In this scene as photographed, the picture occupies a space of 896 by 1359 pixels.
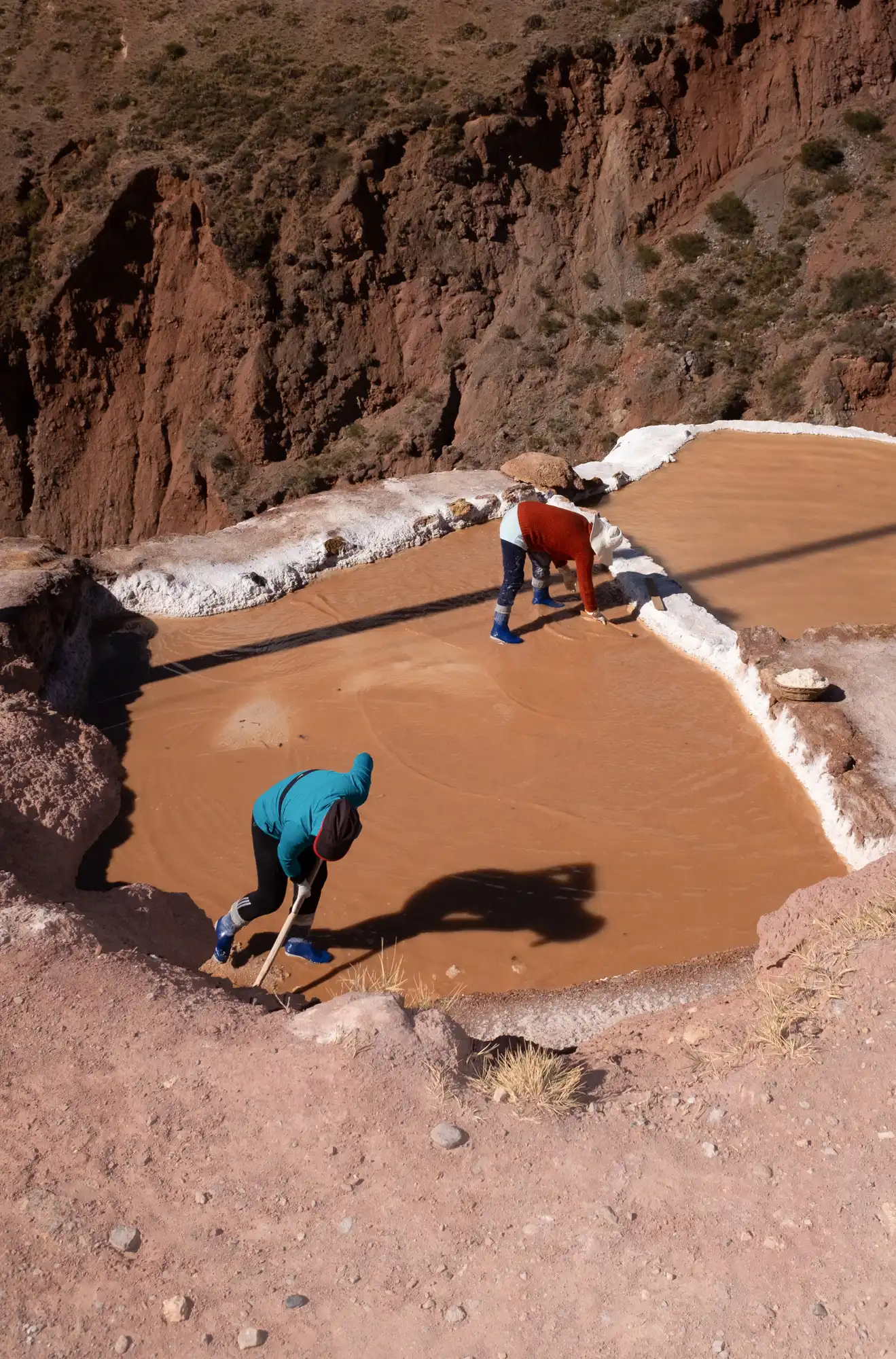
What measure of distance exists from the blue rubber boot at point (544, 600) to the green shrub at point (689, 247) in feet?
70.6

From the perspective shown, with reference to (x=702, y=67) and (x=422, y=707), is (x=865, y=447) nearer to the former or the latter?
(x=422, y=707)

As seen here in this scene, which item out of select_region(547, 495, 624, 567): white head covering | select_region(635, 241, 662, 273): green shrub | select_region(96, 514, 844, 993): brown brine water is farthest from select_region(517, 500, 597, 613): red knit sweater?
select_region(635, 241, 662, 273): green shrub

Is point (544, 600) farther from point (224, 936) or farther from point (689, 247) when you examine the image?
point (689, 247)

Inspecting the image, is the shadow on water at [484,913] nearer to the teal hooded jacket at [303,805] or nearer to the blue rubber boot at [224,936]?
the blue rubber boot at [224,936]

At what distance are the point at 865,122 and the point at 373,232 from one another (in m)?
12.5

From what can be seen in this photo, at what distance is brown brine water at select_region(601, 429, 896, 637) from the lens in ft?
25.0

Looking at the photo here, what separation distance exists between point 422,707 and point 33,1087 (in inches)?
141

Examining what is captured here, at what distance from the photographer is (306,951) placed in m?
4.55

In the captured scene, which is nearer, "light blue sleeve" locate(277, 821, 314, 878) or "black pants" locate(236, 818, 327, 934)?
"light blue sleeve" locate(277, 821, 314, 878)

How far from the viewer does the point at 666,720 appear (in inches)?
246

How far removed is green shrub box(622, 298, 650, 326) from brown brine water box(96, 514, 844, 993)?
19.6 metres

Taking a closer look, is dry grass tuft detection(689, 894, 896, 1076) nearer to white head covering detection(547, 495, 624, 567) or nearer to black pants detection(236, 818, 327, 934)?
black pants detection(236, 818, 327, 934)

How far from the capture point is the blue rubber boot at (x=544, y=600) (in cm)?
733

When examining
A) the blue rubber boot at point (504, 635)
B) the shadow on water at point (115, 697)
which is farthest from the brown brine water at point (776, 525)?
the shadow on water at point (115, 697)
